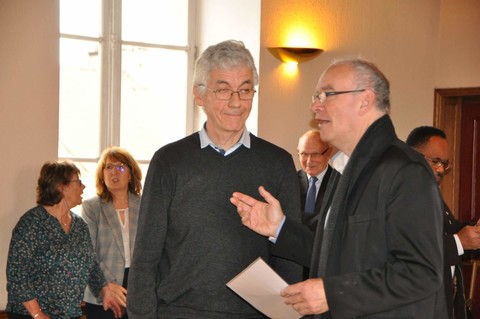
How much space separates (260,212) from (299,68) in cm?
417

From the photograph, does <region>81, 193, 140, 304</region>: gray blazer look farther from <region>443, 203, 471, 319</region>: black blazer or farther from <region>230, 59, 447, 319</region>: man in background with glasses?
<region>230, 59, 447, 319</region>: man in background with glasses

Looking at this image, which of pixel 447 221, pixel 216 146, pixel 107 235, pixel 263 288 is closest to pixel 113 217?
pixel 107 235

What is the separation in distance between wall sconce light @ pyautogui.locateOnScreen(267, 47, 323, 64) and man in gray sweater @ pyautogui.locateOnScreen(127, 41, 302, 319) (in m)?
3.63

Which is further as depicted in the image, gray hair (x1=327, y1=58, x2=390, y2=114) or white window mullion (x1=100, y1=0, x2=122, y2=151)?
white window mullion (x1=100, y1=0, x2=122, y2=151)

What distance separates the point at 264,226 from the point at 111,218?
8.81 feet

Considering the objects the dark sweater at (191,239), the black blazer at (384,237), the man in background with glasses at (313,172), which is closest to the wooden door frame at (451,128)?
the man in background with glasses at (313,172)

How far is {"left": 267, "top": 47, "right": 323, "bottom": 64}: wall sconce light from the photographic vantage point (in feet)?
21.4

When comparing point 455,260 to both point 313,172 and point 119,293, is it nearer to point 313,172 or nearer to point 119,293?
point 313,172

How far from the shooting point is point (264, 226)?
9.06ft

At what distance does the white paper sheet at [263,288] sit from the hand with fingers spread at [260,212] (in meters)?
0.25

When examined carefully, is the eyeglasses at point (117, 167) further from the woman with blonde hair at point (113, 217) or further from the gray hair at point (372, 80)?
the gray hair at point (372, 80)

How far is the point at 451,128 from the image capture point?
7.58m

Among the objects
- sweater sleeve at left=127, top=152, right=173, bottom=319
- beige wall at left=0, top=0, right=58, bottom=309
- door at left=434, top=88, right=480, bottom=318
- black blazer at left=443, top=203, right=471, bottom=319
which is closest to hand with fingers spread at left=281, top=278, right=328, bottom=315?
sweater sleeve at left=127, top=152, right=173, bottom=319

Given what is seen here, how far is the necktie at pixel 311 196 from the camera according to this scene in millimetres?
5391
